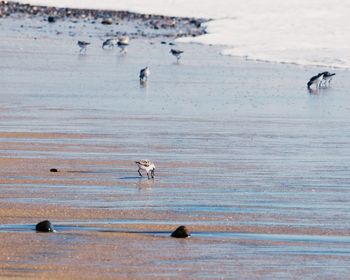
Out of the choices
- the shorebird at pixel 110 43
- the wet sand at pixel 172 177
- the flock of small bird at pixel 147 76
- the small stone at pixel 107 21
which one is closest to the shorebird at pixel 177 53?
the flock of small bird at pixel 147 76

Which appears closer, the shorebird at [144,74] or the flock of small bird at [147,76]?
the flock of small bird at [147,76]

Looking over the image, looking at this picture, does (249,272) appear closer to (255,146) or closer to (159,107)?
(255,146)

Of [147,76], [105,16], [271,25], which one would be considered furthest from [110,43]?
[105,16]

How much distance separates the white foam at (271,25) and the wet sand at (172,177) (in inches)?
267

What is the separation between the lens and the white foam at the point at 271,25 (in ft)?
90.4

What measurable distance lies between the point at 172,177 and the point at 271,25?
1081 inches

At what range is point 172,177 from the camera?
10.3 meters

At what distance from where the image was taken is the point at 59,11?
46781mm

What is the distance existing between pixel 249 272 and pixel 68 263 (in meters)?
1.03

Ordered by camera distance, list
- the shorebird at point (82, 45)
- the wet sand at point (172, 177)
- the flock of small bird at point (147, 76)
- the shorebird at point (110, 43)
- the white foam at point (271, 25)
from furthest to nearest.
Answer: the shorebird at point (110, 43) → the white foam at point (271, 25) → the shorebird at point (82, 45) → the flock of small bird at point (147, 76) → the wet sand at point (172, 177)

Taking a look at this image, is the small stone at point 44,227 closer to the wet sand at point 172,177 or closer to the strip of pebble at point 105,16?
the wet sand at point 172,177

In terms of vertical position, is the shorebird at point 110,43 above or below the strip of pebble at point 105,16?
above

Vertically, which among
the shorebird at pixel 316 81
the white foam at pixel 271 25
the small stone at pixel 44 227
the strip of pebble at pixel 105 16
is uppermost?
the small stone at pixel 44 227

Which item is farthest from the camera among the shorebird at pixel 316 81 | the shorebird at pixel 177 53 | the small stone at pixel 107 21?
the small stone at pixel 107 21
